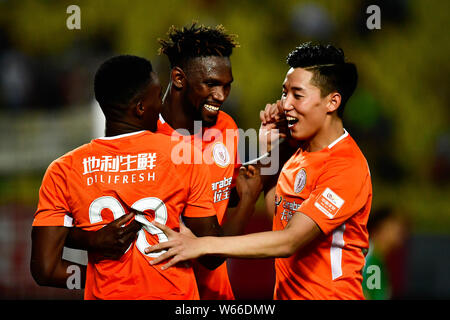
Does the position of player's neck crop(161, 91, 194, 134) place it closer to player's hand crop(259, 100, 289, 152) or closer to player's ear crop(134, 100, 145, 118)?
player's hand crop(259, 100, 289, 152)

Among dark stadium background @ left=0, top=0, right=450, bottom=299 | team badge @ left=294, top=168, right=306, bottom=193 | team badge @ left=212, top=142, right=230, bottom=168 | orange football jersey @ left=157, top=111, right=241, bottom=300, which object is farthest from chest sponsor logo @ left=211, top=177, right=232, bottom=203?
dark stadium background @ left=0, top=0, right=450, bottom=299

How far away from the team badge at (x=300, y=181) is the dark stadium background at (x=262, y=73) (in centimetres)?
458

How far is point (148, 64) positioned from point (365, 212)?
1.35 m

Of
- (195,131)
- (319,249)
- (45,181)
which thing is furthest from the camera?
(195,131)

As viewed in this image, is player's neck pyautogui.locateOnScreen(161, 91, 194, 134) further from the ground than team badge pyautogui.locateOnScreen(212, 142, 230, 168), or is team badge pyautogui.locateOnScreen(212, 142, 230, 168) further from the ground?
player's neck pyautogui.locateOnScreen(161, 91, 194, 134)

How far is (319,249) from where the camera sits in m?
3.00

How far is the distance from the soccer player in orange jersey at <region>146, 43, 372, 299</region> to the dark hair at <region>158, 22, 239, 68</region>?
1.64 feet

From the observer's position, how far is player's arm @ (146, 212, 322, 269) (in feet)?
8.69

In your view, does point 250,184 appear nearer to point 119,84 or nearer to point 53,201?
point 119,84

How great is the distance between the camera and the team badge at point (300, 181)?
10.0ft

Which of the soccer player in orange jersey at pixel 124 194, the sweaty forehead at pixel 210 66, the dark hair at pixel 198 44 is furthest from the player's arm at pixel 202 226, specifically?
the dark hair at pixel 198 44

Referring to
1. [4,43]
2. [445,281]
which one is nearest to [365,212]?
[445,281]

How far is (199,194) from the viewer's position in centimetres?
275
